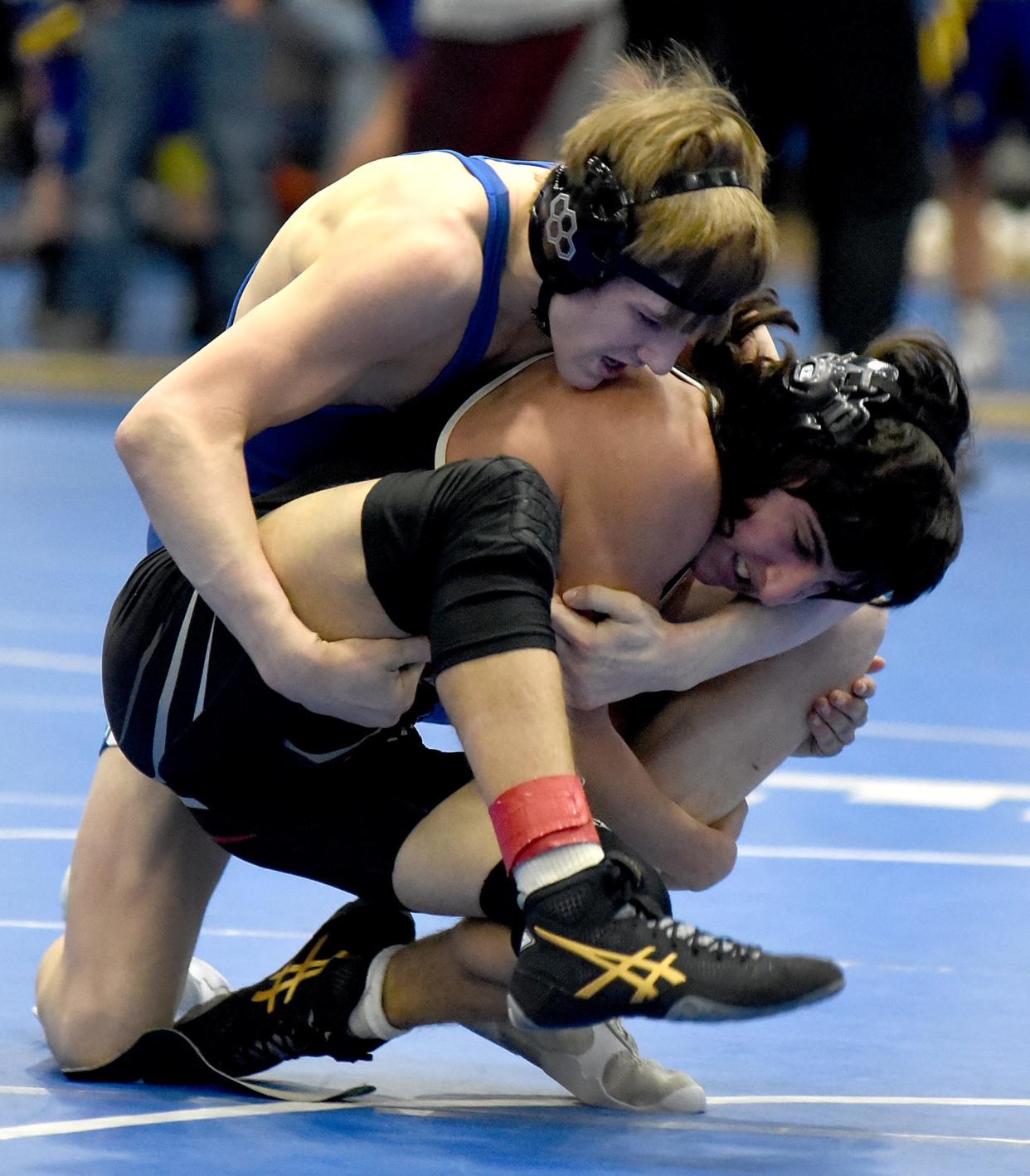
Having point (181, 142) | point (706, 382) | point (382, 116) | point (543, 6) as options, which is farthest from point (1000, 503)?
point (181, 142)

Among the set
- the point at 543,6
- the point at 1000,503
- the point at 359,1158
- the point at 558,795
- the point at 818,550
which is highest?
the point at 543,6

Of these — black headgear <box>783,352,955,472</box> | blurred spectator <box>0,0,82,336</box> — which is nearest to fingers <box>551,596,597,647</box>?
black headgear <box>783,352,955,472</box>

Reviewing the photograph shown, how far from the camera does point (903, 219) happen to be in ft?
21.5

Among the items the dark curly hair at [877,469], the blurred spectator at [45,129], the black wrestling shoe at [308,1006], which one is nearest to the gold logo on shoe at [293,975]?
the black wrestling shoe at [308,1006]

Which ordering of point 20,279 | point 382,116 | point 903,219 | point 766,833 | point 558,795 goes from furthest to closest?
point 20,279 → point 382,116 → point 903,219 → point 766,833 → point 558,795

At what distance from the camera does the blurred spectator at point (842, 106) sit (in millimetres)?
6312

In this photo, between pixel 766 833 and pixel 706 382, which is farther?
pixel 766 833

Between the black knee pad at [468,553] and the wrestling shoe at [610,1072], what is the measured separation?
53 cm

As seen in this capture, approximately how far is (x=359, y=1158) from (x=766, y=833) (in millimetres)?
1614

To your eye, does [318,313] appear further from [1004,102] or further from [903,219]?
[1004,102]

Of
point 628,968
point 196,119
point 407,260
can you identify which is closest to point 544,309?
point 407,260

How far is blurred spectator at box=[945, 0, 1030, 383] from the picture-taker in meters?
9.15

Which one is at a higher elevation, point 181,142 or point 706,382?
point 181,142

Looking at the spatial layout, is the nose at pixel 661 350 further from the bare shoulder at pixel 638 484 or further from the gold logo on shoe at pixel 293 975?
the gold logo on shoe at pixel 293 975
